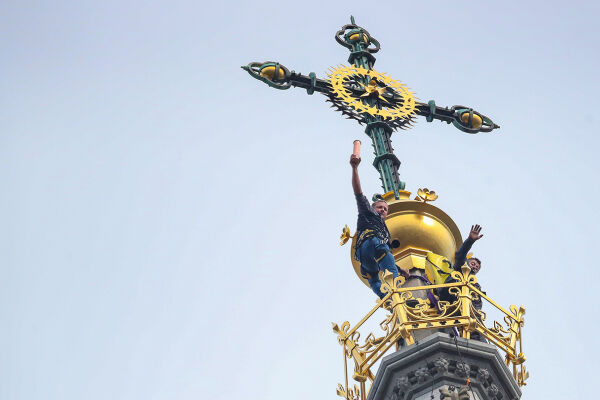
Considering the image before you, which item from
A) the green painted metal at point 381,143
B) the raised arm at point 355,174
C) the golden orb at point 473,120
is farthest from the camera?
the golden orb at point 473,120

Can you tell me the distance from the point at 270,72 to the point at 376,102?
8.23 feet

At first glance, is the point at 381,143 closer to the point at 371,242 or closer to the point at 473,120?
the point at 473,120

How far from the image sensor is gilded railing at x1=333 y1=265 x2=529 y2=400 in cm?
2327

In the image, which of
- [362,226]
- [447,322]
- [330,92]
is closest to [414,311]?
[447,322]

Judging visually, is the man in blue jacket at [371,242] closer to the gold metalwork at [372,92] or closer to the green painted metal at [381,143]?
the green painted metal at [381,143]

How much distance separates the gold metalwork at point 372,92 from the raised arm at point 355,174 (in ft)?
16.8

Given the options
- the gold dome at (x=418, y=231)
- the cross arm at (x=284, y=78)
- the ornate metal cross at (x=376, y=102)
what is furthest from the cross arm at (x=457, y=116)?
the gold dome at (x=418, y=231)

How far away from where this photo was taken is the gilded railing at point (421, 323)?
23.3 meters

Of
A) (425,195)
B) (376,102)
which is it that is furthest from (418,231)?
(376,102)

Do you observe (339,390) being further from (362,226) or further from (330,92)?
(330,92)

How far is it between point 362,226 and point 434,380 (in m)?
3.89

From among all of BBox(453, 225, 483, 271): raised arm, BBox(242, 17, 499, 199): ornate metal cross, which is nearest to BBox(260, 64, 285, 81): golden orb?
BBox(242, 17, 499, 199): ornate metal cross

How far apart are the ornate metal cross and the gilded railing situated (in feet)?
15.9

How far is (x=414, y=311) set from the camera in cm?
2361
